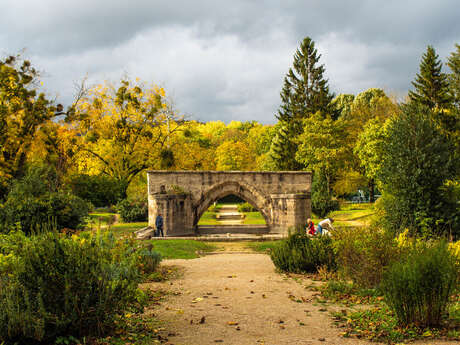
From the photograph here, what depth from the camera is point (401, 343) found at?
17.0ft

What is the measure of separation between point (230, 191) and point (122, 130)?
14.4 meters

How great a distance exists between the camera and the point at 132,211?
1148 inches

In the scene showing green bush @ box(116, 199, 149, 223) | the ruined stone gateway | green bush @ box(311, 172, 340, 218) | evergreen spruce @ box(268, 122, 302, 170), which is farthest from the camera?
evergreen spruce @ box(268, 122, 302, 170)

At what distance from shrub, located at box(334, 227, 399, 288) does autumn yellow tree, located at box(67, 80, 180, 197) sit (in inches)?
1027

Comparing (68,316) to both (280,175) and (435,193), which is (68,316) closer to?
(435,193)

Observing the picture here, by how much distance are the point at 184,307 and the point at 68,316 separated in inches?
99.7

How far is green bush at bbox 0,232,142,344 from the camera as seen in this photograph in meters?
4.79

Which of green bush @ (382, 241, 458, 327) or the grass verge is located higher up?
green bush @ (382, 241, 458, 327)

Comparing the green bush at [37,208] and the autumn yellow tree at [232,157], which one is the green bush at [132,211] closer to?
the green bush at [37,208]

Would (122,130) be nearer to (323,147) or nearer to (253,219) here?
(253,219)

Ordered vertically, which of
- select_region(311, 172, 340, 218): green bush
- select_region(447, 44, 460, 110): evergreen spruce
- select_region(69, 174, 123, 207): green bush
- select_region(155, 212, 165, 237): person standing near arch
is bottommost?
select_region(155, 212, 165, 237): person standing near arch

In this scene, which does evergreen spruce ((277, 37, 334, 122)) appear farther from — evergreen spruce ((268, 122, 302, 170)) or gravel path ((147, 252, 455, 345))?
gravel path ((147, 252, 455, 345))

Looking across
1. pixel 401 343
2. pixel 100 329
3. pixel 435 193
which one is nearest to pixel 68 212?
pixel 100 329

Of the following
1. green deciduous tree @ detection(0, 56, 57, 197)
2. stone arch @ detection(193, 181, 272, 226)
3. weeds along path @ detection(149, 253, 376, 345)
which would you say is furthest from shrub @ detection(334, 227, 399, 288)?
green deciduous tree @ detection(0, 56, 57, 197)
